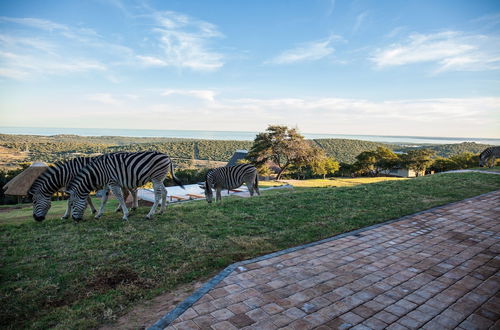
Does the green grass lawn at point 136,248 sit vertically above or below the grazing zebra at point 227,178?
below

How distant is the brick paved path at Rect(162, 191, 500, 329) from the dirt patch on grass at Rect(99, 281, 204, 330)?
36 cm

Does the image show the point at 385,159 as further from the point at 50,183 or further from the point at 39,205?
the point at 39,205

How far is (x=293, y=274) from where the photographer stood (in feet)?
14.2

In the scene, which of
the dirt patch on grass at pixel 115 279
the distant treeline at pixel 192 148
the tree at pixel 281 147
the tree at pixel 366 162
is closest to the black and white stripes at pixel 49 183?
the dirt patch on grass at pixel 115 279

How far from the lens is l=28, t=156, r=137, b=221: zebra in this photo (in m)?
7.32

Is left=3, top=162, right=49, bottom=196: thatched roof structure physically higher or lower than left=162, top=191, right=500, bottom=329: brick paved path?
higher

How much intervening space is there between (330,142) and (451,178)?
229 ft

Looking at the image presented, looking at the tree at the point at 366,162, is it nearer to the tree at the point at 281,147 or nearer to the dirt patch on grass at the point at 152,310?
the tree at the point at 281,147

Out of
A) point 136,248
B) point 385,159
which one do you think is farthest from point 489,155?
point 136,248

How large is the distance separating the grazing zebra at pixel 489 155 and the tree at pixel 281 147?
1520 centimetres

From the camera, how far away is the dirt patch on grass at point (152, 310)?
321 centimetres

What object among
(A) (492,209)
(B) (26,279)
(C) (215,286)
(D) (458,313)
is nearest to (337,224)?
(D) (458,313)

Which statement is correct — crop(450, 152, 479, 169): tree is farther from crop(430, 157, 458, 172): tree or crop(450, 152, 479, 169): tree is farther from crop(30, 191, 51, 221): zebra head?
crop(30, 191, 51, 221): zebra head

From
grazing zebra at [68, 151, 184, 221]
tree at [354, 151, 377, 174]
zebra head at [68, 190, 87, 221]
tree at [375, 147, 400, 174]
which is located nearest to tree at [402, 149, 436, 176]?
tree at [375, 147, 400, 174]
